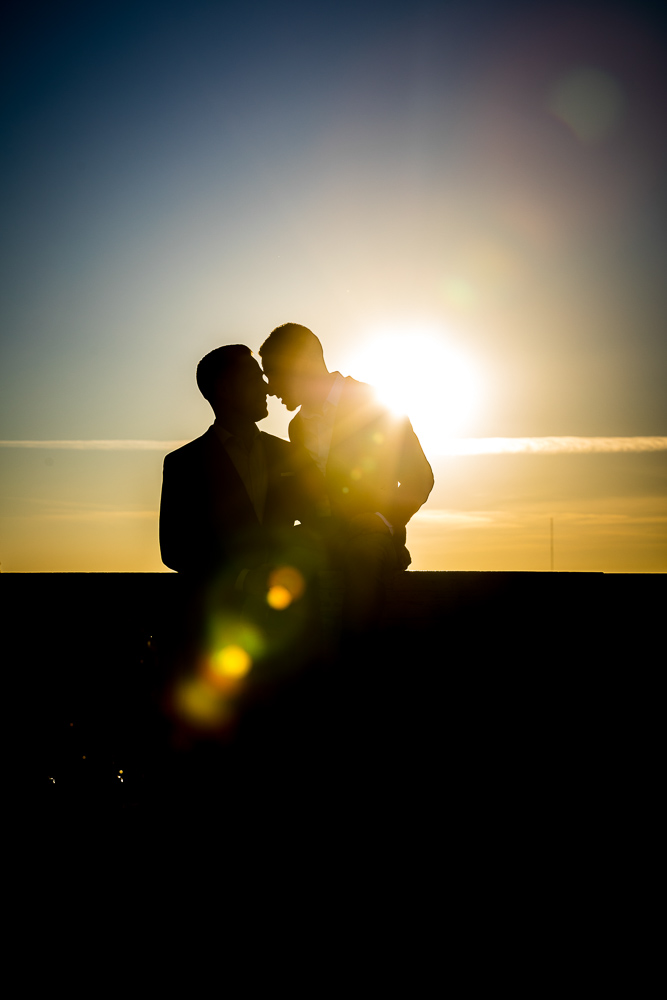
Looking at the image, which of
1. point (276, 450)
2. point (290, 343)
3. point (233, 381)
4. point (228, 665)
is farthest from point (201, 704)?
point (290, 343)

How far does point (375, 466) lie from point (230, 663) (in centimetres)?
114

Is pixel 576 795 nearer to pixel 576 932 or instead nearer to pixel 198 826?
pixel 576 932

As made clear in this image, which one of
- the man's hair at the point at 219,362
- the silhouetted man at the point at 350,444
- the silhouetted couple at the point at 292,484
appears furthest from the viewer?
the silhouetted man at the point at 350,444

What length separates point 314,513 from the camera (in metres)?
3.00

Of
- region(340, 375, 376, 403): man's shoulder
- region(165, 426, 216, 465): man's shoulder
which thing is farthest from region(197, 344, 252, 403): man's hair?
region(340, 375, 376, 403): man's shoulder

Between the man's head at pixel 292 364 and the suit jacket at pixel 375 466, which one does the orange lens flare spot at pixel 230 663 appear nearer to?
the suit jacket at pixel 375 466

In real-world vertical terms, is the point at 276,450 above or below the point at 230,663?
above

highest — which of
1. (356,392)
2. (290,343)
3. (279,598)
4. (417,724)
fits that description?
(290,343)

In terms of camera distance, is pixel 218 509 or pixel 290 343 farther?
pixel 290 343

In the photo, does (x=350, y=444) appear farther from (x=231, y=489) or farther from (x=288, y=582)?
(x=288, y=582)

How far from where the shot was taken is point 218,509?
2814 millimetres

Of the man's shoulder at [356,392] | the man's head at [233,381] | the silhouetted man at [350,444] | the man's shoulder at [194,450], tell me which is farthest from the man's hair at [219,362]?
the man's shoulder at [356,392]

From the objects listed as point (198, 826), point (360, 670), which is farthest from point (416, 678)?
point (198, 826)

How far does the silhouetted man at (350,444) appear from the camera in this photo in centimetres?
298
